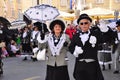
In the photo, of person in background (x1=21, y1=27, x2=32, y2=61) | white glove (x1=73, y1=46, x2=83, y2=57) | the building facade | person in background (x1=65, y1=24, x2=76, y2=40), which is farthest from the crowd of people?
the building facade

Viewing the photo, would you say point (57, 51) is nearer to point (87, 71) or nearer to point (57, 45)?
point (57, 45)

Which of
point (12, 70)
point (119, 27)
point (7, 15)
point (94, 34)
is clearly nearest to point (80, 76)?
point (94, 34)

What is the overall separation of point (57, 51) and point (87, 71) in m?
0.72

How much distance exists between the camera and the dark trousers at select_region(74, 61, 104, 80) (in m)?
7.23

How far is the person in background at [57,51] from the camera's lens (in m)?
7.61

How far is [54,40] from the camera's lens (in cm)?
771

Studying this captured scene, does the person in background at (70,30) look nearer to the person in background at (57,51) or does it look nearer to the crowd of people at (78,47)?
the crowd of people at (78,47)

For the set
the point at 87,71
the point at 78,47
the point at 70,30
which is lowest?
the point at 70,30

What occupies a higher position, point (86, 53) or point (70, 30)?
point (86, 53)

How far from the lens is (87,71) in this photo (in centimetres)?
723

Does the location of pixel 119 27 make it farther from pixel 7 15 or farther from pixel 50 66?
pixel 7 15

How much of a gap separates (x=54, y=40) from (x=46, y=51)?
26cm

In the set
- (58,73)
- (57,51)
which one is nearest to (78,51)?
(57,51)

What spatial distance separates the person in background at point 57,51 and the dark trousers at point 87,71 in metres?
0.43
